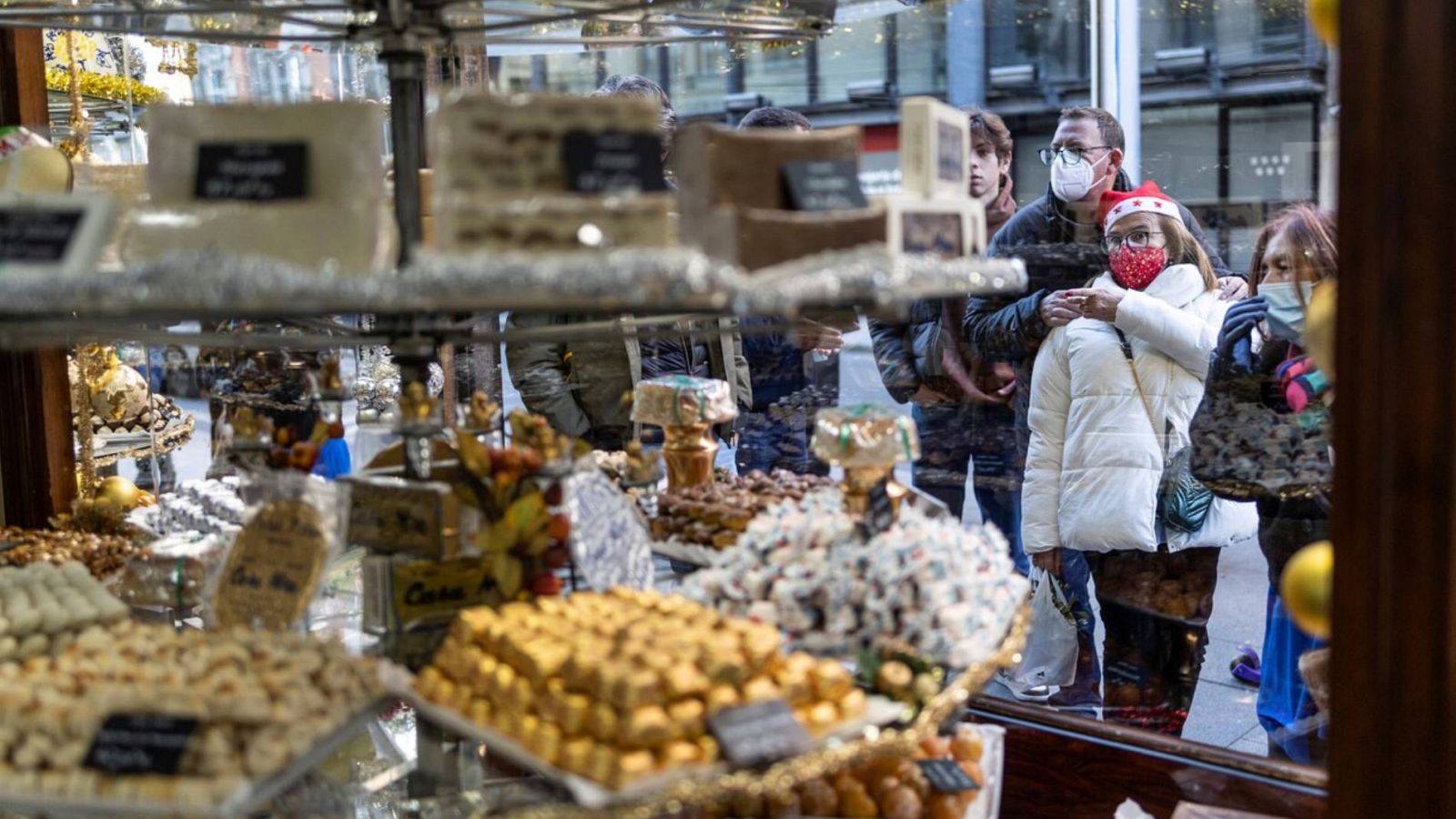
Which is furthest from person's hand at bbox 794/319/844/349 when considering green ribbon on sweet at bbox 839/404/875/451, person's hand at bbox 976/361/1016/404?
green ribbon on sweet at bbox 839/404/875/451

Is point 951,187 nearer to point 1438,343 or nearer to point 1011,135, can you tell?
point 1438,343

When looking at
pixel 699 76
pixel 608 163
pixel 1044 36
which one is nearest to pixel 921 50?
pixel 1044 36

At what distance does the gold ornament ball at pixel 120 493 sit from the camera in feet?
6.90

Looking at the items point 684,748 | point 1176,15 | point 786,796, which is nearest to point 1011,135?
point 1176,15

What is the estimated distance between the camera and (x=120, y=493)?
2.13 m

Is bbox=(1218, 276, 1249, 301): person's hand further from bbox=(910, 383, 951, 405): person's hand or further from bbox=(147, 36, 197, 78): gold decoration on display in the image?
bbox=(147, 36, 197, 78): gold decoration on display

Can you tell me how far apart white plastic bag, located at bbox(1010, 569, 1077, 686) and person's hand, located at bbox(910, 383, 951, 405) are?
43 cm

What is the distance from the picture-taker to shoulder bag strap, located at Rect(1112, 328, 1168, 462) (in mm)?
2783

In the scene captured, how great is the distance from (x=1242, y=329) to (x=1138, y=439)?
33cm

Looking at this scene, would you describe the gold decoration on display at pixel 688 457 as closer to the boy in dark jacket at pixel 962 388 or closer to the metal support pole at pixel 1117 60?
the boy in dark jacket at pixel 962 388

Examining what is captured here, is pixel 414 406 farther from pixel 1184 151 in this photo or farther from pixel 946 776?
pixel 1184 151

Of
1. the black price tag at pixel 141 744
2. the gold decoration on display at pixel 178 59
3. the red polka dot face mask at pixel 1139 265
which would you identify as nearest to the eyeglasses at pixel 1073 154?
the red polka dot face mask at pixel 1139 265

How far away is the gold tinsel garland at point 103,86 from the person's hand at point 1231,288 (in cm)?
208

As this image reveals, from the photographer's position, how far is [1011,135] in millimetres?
3260
